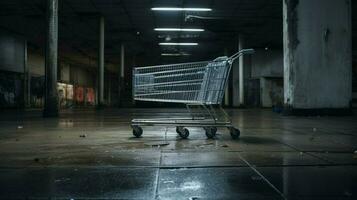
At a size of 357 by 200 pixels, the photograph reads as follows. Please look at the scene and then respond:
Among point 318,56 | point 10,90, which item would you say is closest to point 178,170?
point 318,56

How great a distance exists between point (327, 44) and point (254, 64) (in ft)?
71.8

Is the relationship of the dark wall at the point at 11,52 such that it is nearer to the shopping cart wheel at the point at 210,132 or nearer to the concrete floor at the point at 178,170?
the concrete floor at the point at 178,170

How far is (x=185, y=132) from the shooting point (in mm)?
6441

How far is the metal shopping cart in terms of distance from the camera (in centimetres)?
642

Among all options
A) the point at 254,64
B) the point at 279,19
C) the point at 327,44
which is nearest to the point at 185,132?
the point at 327,44

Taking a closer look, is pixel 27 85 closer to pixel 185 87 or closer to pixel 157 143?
pixel 185 87

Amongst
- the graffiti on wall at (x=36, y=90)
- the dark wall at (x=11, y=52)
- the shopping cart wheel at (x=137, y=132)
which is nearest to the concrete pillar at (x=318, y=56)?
the shopping cart wheel at (x=137, y=132)

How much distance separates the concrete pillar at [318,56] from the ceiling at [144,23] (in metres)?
7.49

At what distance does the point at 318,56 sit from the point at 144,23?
1474 cm

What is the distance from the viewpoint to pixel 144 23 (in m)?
25.8

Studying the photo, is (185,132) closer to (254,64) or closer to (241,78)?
(241,78)

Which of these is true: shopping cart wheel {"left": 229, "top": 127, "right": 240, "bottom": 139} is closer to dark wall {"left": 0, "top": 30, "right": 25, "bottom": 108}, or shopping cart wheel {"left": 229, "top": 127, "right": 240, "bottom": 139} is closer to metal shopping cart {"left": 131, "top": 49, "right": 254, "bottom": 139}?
metal shopping cart {"left": 131, "top": 49, "right": 254, "bottom": 139}

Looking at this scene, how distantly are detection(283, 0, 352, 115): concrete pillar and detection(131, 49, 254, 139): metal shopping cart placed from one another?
7014 mm

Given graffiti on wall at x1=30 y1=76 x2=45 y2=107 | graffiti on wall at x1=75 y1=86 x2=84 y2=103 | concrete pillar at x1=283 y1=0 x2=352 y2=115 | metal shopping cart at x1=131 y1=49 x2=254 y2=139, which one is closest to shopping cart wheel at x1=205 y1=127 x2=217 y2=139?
metal shopping cart at x1=131 y1=49 x2=254 y2=139
